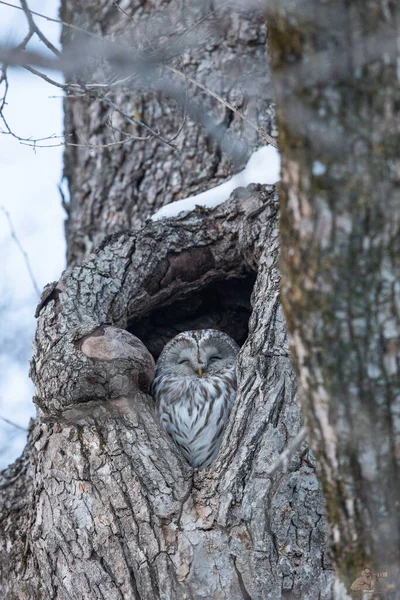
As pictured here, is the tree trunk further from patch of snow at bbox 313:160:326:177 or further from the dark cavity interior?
patch of snow at bbox 313:160:326:177

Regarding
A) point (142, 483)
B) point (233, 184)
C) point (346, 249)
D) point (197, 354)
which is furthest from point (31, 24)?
point (197, 354)

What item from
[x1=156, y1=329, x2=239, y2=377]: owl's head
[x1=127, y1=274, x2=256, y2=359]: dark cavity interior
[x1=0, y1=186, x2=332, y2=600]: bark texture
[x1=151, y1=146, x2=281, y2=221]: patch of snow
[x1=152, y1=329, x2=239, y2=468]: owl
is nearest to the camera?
[x1=0, y1=186, x2=332, y2=600]: bark texture

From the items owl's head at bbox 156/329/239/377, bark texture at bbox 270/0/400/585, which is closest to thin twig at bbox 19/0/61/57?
bark texture at bbox 270/0/400/585

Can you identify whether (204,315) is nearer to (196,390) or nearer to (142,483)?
(196,390)

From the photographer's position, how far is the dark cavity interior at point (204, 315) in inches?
175

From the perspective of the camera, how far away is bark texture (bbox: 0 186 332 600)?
2.66m

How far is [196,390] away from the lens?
4.09 meters

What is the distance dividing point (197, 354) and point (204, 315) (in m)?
0.59

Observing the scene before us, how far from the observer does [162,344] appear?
15.2 feet

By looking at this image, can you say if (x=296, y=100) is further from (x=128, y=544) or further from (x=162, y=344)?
(x=162, y=344)

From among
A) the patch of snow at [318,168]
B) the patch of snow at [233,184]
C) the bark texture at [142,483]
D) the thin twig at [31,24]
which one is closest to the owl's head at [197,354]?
the bark texture at [142,483]

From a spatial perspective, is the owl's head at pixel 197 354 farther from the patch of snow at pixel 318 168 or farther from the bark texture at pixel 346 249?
the patch of snow at pixel 318 168

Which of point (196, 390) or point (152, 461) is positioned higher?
point (196, 390)

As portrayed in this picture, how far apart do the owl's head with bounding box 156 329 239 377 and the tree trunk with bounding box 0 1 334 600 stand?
0.28 meters
